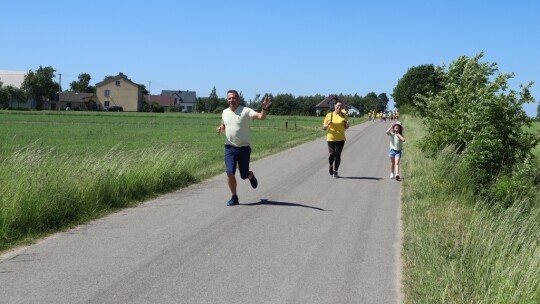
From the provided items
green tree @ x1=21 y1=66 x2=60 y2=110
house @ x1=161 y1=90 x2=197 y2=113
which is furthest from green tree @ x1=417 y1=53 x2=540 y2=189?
house @ x1=161 y1=90 x2=197 y2=113

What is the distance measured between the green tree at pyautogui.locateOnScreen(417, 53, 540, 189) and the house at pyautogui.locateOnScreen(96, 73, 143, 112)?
107577 mm

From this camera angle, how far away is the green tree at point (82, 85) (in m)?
157

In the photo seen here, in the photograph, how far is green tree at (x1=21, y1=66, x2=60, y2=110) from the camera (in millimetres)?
104562

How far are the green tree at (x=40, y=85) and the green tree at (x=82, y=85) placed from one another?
142 feet

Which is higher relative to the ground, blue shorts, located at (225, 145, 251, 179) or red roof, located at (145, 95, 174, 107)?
red roof, located at (145, 95, 174, 107)

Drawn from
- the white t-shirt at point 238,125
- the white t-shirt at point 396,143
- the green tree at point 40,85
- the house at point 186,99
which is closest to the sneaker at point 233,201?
the white t-shirt at point 238,125

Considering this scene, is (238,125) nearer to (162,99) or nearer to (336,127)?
(336,127)

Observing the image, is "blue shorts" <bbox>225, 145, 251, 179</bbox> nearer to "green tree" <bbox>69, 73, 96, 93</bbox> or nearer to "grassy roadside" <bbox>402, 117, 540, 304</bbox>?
"grassy roadside" <bbox>402, 117, 540, 304</bbox>

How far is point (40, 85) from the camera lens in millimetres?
106438

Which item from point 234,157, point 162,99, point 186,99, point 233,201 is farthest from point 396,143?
point 186,99

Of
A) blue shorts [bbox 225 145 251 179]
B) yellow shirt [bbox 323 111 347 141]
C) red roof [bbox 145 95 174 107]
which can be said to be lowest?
blue shorts [bbox 225 145 251 179]

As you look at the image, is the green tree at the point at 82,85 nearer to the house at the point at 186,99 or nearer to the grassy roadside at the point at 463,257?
the house at the point at 186,99

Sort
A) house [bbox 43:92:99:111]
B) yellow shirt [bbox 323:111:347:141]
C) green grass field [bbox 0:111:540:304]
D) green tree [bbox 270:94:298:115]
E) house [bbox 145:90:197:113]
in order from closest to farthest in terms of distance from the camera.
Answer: green grass field [bbox 0:111:540:304] → yellow shirt [bbox 323:111:347:141] → house [bbox 43:92:99:111] → green tree [bbox 270:94:298:115] → house [bbox 145:90:197:113]

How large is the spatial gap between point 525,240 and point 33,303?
546 centimetres
